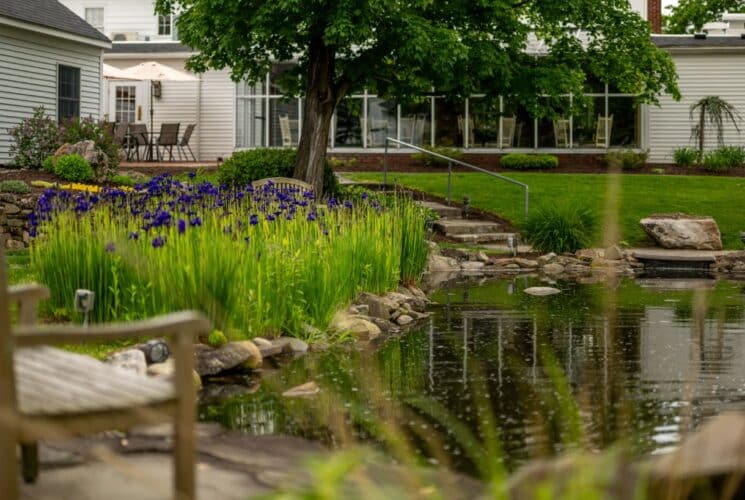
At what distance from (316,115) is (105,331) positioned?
16799 mm

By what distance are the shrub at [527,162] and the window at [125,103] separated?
1231 centimetres

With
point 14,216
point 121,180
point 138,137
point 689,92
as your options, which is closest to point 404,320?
point 14,216

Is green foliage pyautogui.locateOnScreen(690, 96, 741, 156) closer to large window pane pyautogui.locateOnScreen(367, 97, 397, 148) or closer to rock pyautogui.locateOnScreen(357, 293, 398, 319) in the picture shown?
large window pane pyautogui.locateOnScreen(367, 97, 397, 148)

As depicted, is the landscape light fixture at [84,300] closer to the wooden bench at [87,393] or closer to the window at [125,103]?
the wooden bench at [87,393]

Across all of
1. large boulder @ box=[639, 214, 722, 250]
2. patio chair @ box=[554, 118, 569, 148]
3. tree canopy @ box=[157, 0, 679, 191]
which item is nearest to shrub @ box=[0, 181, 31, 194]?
tree canopy @ box=[157, 0, 679, 191]

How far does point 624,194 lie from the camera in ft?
77.4

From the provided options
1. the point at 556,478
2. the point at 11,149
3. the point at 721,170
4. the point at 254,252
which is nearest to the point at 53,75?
the point at 11,149

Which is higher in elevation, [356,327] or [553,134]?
[553,134]

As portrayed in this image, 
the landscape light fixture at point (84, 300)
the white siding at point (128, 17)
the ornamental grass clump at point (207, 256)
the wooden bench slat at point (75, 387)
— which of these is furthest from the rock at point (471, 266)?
the white siding at point (128, 17)

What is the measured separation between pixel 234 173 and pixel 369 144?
1194 cm

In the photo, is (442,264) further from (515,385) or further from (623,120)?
(623,120)

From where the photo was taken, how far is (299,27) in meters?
19.2

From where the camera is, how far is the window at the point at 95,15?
38.7 metres

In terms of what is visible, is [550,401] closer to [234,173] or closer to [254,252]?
[254,252]
